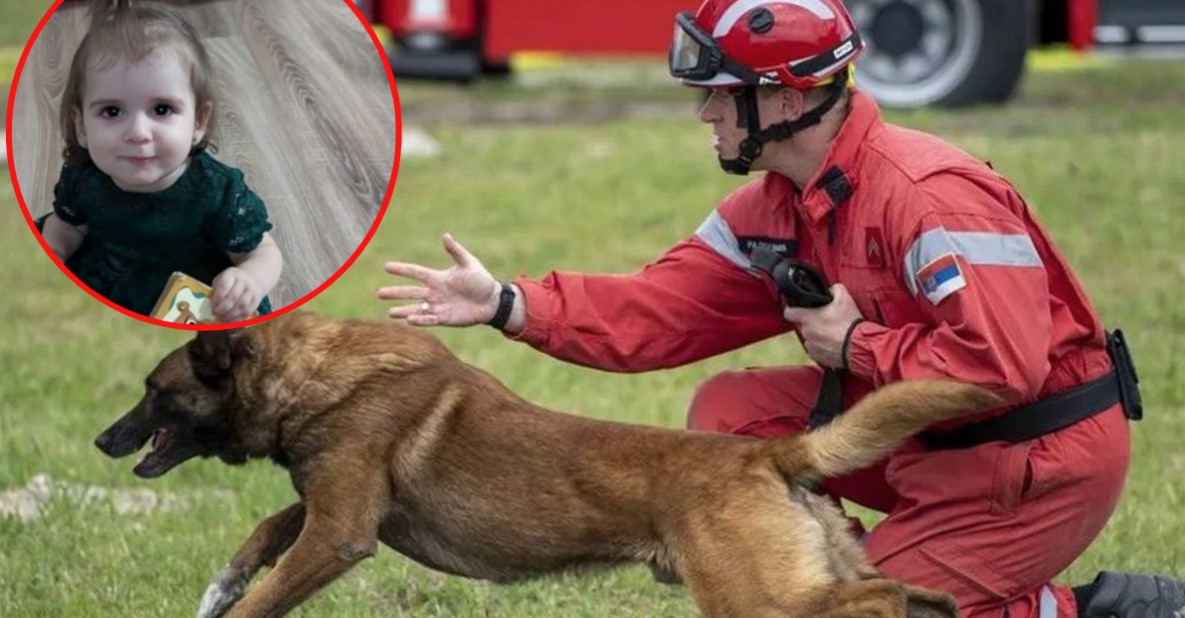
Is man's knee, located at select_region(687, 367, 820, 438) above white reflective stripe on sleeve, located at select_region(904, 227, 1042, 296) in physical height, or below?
below

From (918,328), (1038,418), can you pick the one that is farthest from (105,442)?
(1038,418)

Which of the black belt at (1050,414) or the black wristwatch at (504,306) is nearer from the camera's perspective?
the black belt at (1050,414)

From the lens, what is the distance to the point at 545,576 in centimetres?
527

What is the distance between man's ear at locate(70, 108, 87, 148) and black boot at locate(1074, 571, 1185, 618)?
2.65 metres

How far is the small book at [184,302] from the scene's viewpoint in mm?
4855

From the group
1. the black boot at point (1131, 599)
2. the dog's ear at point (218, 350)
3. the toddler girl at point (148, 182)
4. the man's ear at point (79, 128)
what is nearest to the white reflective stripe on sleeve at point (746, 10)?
the toddler girl at point (148, 182)

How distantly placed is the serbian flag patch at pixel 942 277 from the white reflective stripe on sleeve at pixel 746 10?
66 centimetres

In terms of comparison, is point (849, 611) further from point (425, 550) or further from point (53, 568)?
point (53, 568)

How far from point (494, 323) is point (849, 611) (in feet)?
3.83

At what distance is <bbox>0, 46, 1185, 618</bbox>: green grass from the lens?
20.6 feet

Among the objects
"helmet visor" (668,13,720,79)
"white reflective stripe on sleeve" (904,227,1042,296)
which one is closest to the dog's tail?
"white reflective stripe on sleeve" (904,227,1042,296)

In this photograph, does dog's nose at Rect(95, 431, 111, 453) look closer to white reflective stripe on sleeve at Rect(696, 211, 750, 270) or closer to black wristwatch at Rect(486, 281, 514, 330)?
black wristwatch at Rect(486, 281, 514, 330)

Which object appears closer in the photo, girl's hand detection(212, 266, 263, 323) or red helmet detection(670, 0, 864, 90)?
girl's hand detection(212, 266, 263, 323)

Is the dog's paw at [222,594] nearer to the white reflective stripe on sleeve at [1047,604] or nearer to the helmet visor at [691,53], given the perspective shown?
the helmet visor at [691,53]
